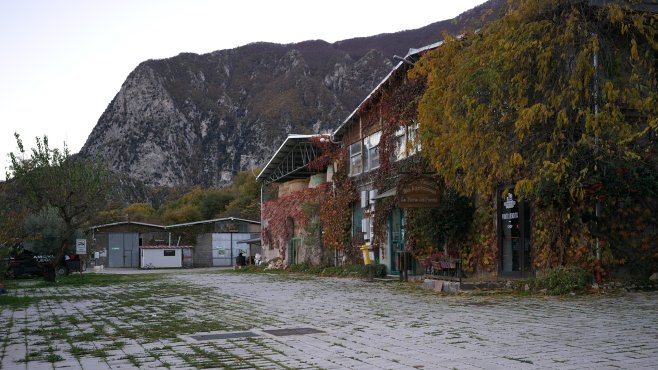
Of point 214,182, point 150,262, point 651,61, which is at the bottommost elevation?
point 150,262

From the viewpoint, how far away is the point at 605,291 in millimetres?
14602

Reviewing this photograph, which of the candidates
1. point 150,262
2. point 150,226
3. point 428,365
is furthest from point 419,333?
point 150,226

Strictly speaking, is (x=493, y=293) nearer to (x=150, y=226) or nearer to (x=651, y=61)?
(x=651, y=61)

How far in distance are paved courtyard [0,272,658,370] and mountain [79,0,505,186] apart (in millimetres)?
96877

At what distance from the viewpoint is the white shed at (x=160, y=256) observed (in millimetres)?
53688

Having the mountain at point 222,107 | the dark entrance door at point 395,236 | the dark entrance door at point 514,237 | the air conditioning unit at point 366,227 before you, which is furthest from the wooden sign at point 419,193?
the mountain at point 222,107

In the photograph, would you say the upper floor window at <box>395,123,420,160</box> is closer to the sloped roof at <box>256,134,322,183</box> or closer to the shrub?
the shrub

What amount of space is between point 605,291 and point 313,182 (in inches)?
816

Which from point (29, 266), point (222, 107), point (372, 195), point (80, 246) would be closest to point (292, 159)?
point (80, 246)

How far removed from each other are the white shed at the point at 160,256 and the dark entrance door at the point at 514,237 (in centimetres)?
3973

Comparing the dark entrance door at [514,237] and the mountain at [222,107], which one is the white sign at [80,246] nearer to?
the dark entrance door at [514,237]

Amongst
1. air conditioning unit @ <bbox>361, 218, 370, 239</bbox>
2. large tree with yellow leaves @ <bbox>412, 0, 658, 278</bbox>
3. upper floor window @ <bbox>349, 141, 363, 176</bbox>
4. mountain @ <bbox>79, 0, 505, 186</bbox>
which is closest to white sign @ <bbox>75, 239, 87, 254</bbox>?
upper floor window @ <bbox>349, 141, 363, 176</bbox>

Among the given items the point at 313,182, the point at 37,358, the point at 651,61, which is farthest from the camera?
the point at 313,182

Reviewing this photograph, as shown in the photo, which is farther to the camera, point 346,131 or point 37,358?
point 346,131
